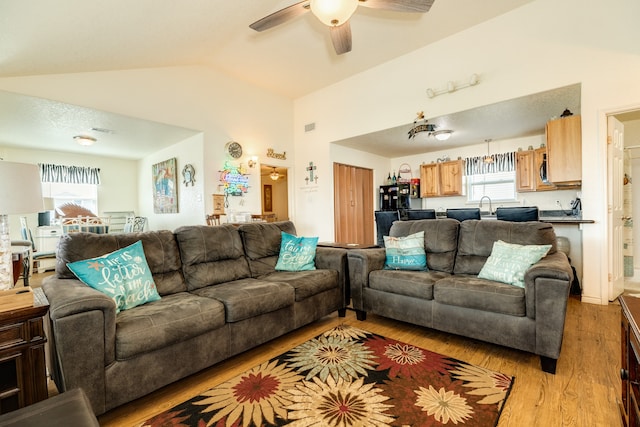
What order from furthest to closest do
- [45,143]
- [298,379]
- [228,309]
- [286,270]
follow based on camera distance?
1. [45,143]
2. [286,270]
3. [228,309]
4. [298,379]

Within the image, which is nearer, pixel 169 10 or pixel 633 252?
pixel 169 10

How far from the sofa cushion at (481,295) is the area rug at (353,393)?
1.42 feet

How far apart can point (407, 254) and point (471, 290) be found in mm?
771

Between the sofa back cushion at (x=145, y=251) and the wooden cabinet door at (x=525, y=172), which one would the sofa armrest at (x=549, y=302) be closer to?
the sofa back cushion at (x=145, y=251)

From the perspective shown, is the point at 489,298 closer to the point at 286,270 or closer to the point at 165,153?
the point at 286,270

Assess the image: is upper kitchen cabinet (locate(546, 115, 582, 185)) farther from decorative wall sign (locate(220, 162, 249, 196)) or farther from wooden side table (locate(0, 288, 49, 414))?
wooden side table (locate(0, 288, 49, 414))

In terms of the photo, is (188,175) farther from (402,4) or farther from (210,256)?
(402,4)

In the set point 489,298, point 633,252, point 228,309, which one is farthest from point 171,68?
point 633,252

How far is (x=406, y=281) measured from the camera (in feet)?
8.52

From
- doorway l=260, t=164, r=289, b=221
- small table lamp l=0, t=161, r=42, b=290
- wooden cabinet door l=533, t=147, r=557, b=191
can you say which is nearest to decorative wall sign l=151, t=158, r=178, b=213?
doorway l=260, t=164, r=289, b=221

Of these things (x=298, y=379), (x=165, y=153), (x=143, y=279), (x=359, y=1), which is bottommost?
(x=298, y=379)

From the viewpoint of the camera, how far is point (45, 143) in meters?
6.02

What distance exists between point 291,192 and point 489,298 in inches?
195

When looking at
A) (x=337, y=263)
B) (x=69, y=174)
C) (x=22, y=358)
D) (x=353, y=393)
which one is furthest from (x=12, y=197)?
(x=69, y=174)
